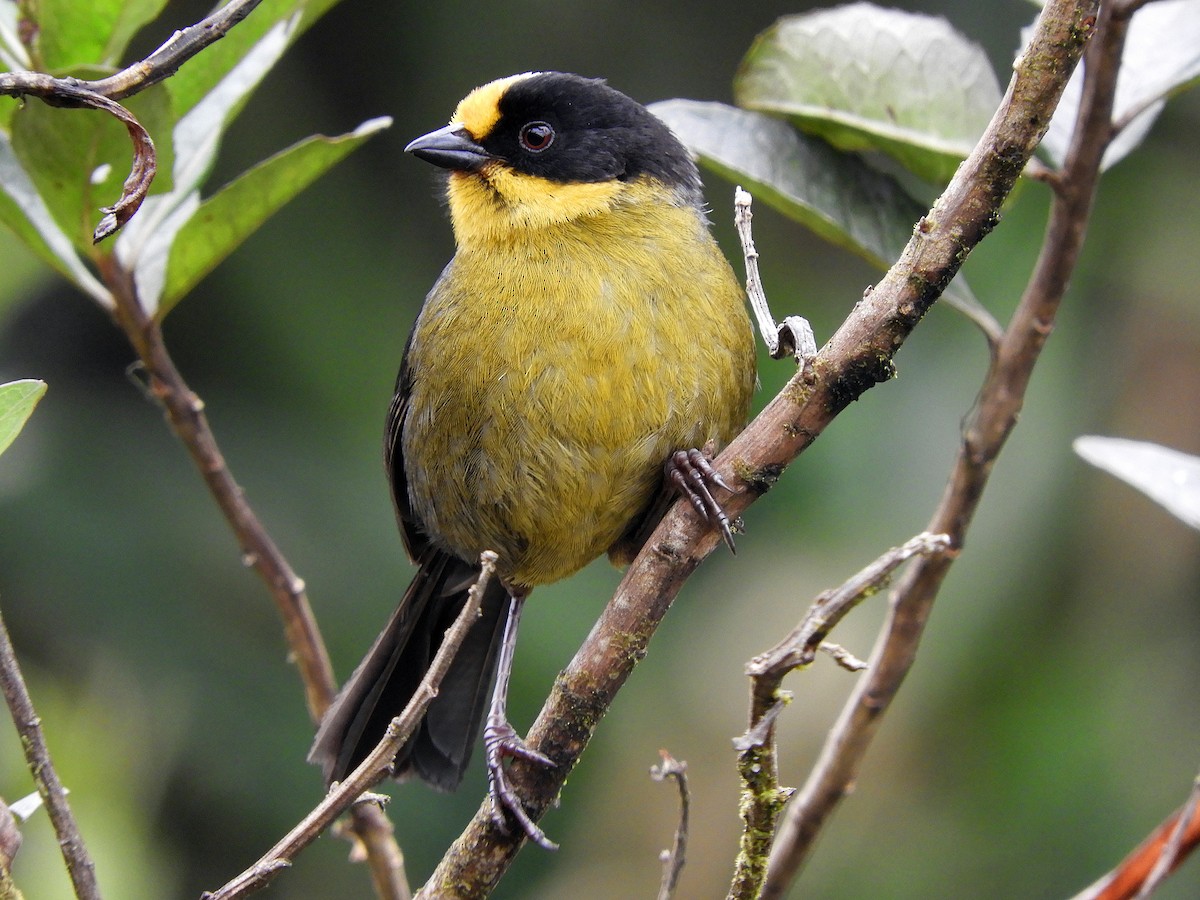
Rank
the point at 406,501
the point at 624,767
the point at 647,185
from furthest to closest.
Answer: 1. the point at 624,767
2. the point at 406,501
3. the point at 647,185

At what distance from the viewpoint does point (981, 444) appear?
76.1 inches

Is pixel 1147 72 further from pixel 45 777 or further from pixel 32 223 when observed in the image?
pixel 45 777

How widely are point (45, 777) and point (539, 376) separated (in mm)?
1263

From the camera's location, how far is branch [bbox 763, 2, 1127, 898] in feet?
6.25

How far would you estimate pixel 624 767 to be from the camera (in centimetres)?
385

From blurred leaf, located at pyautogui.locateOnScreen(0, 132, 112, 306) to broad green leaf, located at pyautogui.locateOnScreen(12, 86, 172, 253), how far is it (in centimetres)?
6

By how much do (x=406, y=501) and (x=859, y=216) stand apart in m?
1.20

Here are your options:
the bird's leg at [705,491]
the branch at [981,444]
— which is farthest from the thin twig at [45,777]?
the branch at [981,444]

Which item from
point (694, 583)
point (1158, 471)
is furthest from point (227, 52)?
point (694, 583)

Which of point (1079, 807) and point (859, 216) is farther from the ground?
point (859, 216)

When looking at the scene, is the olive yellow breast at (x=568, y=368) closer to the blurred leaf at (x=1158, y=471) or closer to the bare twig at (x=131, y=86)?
the blurred leaf at (x=1158, y=471)

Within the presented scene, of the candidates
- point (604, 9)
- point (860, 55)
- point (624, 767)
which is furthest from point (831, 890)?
point (604, 9)

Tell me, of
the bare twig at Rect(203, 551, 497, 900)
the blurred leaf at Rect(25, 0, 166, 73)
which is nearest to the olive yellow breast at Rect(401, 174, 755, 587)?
the blurred leaf at Rect(25, 0, 166, 73)

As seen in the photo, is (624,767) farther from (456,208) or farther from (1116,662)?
(456,208)
